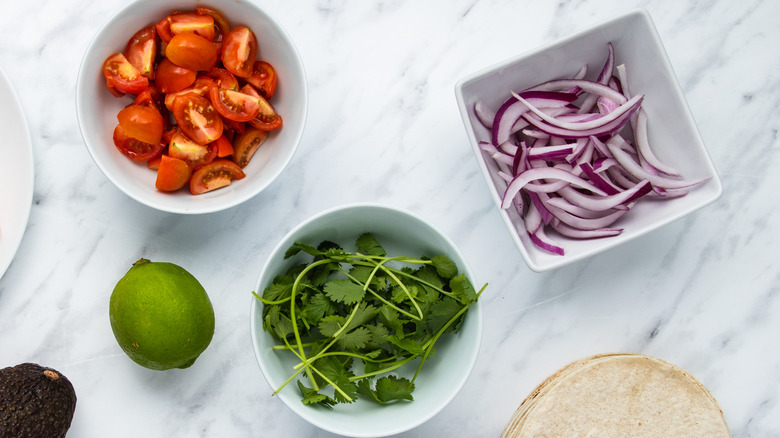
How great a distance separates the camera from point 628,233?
1.49m

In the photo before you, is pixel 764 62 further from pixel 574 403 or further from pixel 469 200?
pixel 574 403

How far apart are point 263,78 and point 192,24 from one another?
7.4 inches

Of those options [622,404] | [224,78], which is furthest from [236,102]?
[622,404]

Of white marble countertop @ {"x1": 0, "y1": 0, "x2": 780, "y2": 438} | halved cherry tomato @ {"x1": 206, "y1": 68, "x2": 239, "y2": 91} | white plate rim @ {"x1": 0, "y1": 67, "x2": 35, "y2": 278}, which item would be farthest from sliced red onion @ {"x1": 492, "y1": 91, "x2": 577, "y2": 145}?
white plate rim @ {"x1": 0, "y1": 67, "x2": 35, "y2": 278}

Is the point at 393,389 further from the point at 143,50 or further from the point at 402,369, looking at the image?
the point at 143,50

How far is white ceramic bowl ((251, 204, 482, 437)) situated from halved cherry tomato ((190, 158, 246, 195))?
0.22m

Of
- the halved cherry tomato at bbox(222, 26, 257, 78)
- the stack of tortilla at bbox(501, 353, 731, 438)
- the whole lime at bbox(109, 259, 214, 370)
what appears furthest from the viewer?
the stack of tortilla at bbox(501, 353, 731, 438)

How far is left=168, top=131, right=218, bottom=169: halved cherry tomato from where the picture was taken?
147 centimetres

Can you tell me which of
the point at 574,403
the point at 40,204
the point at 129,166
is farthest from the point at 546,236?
the point at 40,204

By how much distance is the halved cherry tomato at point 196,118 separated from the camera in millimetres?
1456

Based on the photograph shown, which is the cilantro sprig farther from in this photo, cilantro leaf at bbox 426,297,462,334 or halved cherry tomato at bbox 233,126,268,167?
halved cherry tomato at bbox 233,126,268,167

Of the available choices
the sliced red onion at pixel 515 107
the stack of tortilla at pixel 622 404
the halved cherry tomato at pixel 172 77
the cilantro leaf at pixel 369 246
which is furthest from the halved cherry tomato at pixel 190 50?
the stack of tortilla at pixel 622 404

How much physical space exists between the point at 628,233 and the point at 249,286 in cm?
90

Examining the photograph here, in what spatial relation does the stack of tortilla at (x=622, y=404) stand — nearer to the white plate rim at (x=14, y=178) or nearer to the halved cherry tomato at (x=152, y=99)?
the halved cherry tomato at (x=152, y=99)
